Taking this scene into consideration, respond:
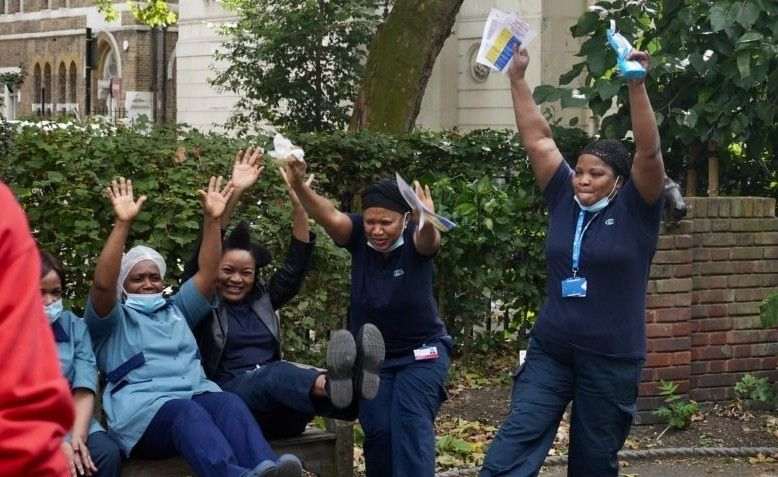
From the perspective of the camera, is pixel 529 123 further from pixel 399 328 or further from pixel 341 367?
pixel 341 367

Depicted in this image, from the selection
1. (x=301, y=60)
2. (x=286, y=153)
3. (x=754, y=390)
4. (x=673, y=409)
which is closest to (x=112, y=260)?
(x=286, y=153)

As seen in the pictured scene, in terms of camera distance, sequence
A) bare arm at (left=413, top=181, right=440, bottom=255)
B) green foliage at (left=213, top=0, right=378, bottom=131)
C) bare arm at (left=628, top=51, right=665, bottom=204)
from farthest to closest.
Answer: green foliage at (left=213, top=0, right=378, bottom=131), bare arm at (left=413, top=181, right=440, bottom=255), bare arm at (left=628, top=51, right=665, bottom=204)

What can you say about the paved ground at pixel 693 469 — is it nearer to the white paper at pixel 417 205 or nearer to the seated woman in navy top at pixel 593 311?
the seated woman in navy top at pixel 593 311

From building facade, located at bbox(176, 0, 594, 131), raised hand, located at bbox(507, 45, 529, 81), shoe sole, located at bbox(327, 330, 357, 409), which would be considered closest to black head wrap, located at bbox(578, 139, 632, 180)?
raised hand, located at bbox(507, 45, 529, 81)

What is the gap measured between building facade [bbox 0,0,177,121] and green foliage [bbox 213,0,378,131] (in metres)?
22.1

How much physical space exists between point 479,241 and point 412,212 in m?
3.84

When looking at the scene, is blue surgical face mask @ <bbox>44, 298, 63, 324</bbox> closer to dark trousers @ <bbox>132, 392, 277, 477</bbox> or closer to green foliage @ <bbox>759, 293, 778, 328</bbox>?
dark trousers @ <bbox>132, 392, 277, 477</bbox>

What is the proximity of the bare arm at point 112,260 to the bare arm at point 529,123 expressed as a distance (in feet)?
5.27

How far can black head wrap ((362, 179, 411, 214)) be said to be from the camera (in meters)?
6.57

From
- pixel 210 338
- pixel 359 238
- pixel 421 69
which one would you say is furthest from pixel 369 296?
pixel 421 69

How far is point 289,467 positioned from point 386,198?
1.31m

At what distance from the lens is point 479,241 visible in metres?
10.4

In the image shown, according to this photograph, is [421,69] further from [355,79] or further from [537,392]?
[355,79]

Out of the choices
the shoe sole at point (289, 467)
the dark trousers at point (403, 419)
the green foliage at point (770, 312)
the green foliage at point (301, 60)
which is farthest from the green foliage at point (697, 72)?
the green foliage at point (301, 60)
